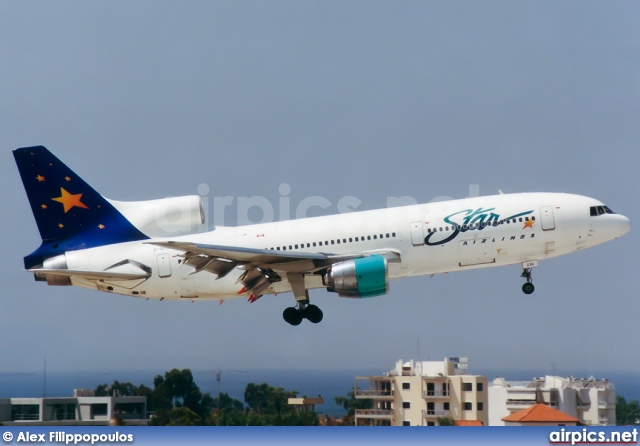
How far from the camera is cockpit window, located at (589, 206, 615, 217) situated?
46.2 m

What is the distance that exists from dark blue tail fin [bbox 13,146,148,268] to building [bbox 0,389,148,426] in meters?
6.98

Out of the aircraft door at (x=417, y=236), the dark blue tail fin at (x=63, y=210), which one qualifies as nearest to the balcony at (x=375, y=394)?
the aircraft door at (x=417, y=236)

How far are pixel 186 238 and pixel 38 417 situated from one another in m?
10.9

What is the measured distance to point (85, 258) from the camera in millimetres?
46688

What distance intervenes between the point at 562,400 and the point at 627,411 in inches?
395

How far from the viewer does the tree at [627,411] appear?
64.3m

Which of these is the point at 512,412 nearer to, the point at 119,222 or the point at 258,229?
the point at 258,229

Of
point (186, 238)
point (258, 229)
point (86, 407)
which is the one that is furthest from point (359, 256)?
point (86, 407)

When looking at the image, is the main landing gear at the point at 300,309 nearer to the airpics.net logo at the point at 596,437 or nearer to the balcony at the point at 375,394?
the balcony at the point at 375,394

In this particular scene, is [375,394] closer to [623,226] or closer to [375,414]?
[375,414]

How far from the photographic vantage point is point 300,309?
154ft

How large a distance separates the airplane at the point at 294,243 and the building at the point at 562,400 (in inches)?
476

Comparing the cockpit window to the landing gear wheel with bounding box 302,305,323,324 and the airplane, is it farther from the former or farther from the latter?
the landing gear wheel with bounding box 302,305,323,324

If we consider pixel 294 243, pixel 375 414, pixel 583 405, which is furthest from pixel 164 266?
pixel 583 405
